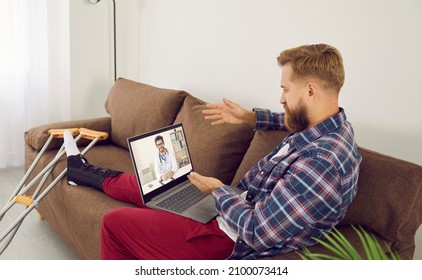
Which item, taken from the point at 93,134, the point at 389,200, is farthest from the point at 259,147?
the point at 93,134

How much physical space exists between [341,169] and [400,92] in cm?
61

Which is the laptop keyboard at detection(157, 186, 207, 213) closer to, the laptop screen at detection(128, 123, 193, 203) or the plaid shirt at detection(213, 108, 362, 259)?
the laptop screen at detection(128, 123, 193, 203)

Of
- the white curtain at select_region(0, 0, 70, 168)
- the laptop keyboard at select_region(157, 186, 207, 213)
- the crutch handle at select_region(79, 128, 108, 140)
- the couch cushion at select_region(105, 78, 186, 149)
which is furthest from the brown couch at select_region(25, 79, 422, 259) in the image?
the white curtain at select_region(0, 0, 70, 168)

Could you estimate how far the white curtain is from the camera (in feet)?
10.2

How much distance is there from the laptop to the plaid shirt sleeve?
272mm

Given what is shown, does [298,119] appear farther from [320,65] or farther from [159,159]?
[159,159]

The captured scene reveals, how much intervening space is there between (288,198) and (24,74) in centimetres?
263

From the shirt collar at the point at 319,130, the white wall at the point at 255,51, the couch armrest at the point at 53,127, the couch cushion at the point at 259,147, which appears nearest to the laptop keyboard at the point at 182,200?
the couch cushion at the point at 259,147

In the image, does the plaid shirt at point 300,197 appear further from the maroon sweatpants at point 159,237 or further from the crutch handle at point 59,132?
the crutch handle at point 59,132

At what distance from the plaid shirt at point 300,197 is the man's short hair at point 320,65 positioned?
4.6 inches

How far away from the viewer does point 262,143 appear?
1.80 m

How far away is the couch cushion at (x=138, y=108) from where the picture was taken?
7.96 feet

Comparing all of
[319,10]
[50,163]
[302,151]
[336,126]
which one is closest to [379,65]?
[319,10]

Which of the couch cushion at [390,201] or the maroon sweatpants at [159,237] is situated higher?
the couch cushion at [390,201]
